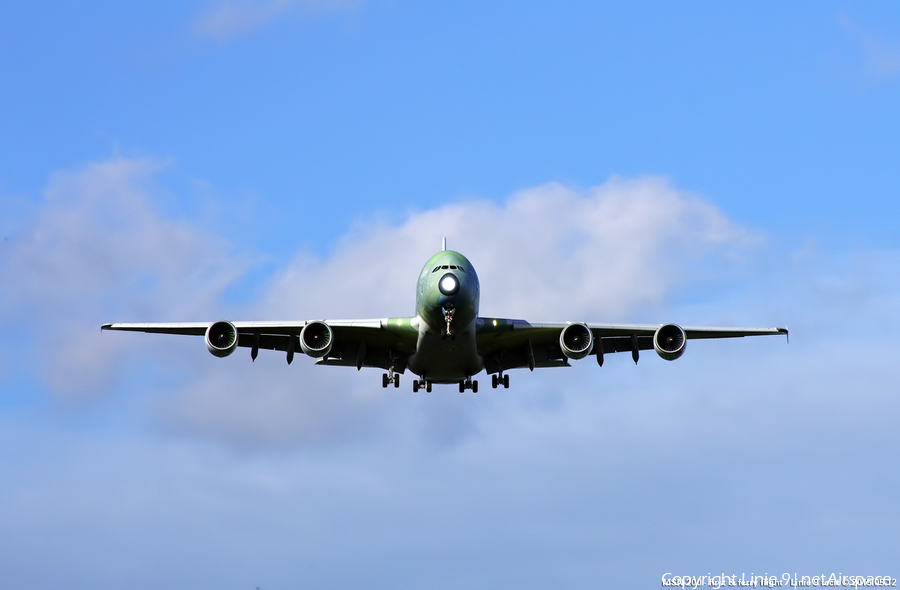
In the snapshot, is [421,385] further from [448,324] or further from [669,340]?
[669,340]

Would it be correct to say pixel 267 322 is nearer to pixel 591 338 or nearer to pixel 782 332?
pixel 591 338

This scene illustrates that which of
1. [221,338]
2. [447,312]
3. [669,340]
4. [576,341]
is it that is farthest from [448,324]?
[669,340]

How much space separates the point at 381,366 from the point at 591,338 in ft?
30.1

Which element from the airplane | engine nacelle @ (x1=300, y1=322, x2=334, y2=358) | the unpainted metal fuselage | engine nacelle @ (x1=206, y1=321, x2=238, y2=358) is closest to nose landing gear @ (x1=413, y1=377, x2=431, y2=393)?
the airplane

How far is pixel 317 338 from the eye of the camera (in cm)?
4553

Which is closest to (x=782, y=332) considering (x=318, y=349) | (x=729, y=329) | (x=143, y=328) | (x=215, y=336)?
(x=729, y=329)

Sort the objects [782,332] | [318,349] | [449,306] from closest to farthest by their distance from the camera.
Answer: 1. [449,306]
2. [318,349]
3. [782,332]

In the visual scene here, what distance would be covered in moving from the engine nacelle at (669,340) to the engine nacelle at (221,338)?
649 inches

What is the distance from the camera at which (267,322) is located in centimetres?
4662

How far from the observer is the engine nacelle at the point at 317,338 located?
A: 4538 cm

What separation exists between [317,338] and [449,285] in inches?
265

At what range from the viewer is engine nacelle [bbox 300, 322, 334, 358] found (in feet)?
149

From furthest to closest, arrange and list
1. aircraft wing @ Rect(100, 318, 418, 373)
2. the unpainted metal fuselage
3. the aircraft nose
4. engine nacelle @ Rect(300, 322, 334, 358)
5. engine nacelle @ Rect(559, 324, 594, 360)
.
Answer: engine nacelle @ Rect(559, 324, 594, 360) → aircraft wing @ Rect(100, 318, 418, 373) → engine nacelle @ Rect(300, 322, 334, 358) → the unpainted metal fuselage → the aircraft nose

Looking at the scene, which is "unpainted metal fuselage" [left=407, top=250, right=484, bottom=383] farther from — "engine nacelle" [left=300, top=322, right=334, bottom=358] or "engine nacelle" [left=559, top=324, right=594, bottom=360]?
"engine nacelle" [left=559, top=324, right=594, bottom=360]
